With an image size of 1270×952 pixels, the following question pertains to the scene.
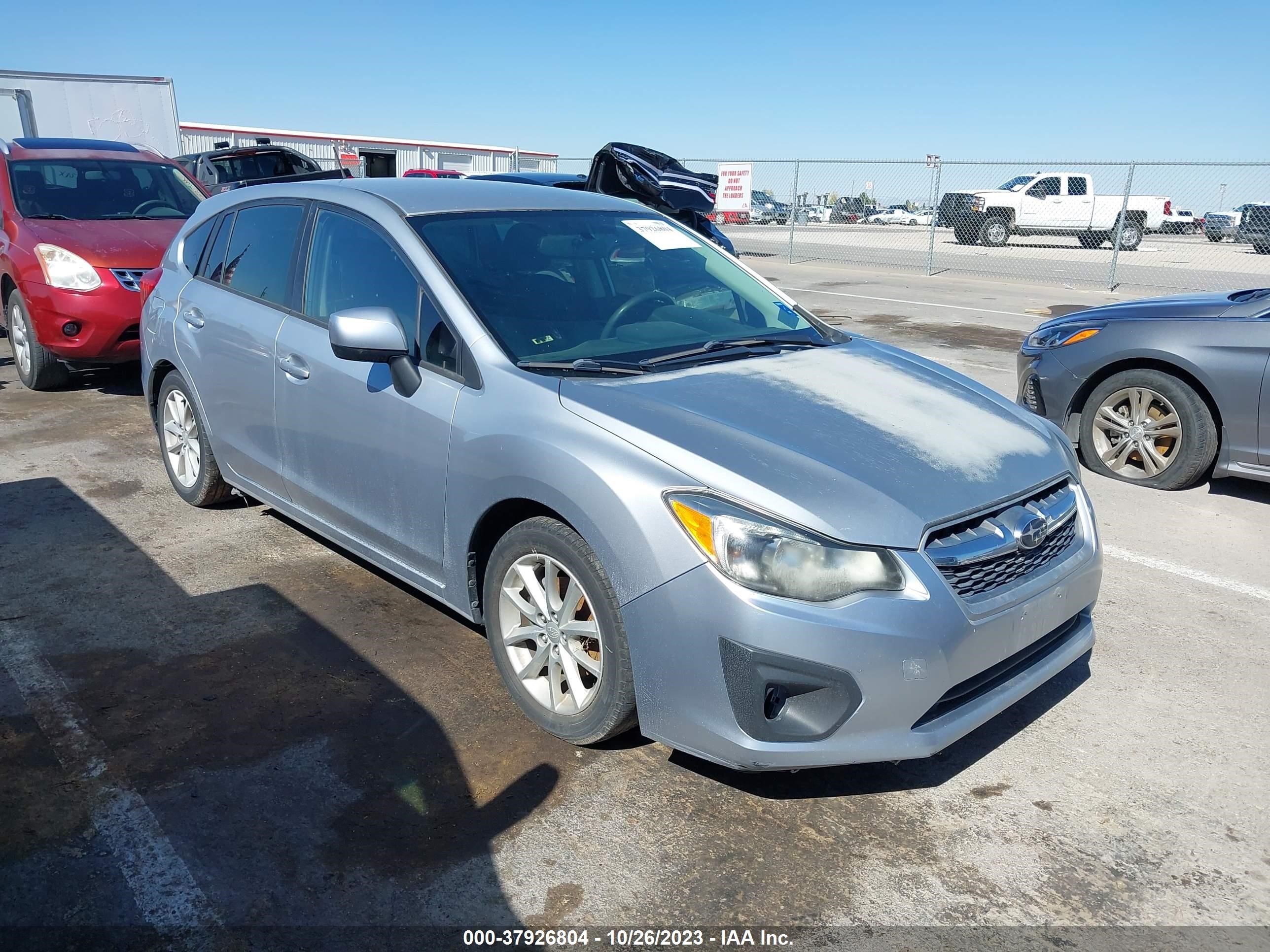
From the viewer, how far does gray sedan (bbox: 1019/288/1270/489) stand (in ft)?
17.7

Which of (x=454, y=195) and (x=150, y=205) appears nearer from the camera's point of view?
(x=454, y=195)

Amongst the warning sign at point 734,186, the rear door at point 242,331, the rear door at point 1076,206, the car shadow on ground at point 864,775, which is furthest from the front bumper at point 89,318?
the rear door at point 1076,206

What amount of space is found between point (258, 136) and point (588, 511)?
3371 cm

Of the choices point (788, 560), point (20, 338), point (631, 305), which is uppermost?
point (631, 305)

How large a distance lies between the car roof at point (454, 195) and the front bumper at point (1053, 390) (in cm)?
301

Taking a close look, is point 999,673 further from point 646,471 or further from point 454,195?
point 454,195

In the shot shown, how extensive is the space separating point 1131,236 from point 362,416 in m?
25.9

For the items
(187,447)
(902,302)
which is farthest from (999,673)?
(902,302)

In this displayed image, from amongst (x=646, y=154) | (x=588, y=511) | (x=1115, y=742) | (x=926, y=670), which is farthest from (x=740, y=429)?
(x=646, y=154)

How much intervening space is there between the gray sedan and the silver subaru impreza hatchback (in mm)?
2478

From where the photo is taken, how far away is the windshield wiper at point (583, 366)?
322 cm

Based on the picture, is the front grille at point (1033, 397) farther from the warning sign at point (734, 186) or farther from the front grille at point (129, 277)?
the warning sign at point (734, 186)

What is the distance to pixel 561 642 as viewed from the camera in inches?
120

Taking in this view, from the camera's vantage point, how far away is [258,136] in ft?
106
